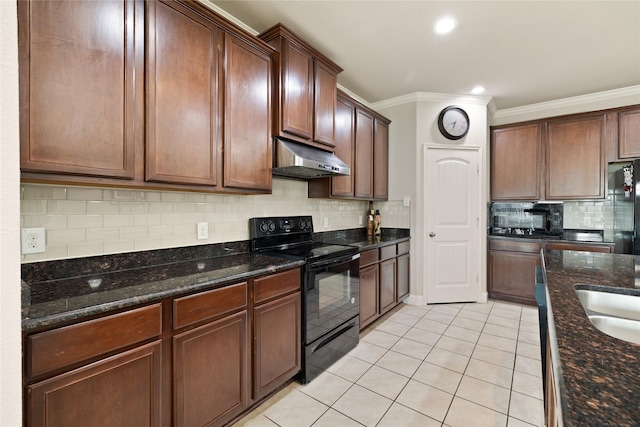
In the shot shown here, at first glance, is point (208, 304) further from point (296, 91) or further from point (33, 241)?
point (296, 91)

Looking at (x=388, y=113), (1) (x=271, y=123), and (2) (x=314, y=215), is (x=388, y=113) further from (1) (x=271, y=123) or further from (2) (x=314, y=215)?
(1) (x=271, y=123)

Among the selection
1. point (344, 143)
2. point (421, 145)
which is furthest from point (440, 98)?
point (344, 143)

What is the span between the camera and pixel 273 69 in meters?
2.15

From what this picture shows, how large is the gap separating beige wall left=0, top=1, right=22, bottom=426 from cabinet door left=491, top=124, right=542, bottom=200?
4.65m

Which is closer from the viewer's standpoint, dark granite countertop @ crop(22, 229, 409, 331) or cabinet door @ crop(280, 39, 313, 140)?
dark granite countertop @ crop(22, 229, 409, 331)

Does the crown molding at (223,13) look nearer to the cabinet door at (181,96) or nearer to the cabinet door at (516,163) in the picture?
the cabinet door at (181,96)

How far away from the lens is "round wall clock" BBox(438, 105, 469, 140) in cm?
355

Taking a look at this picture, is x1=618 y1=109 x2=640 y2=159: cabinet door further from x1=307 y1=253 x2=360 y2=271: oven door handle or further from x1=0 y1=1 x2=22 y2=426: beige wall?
x1=0 y1=1 x2=22 y2=426: beige wall

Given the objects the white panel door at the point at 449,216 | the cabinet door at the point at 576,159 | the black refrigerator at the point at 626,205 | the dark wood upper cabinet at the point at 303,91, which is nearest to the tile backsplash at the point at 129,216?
the dark wood upper cabinet at the point at 303,91

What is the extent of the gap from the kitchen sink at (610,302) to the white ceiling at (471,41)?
1.96 metres

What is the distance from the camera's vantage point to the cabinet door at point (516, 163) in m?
3.75

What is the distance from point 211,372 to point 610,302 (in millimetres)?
1931

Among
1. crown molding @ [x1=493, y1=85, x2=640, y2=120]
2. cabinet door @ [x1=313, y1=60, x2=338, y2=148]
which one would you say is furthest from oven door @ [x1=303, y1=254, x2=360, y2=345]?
crown molding @ [x1=493, y1=85, x2=640, y2=120]

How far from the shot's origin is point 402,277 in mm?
3504
